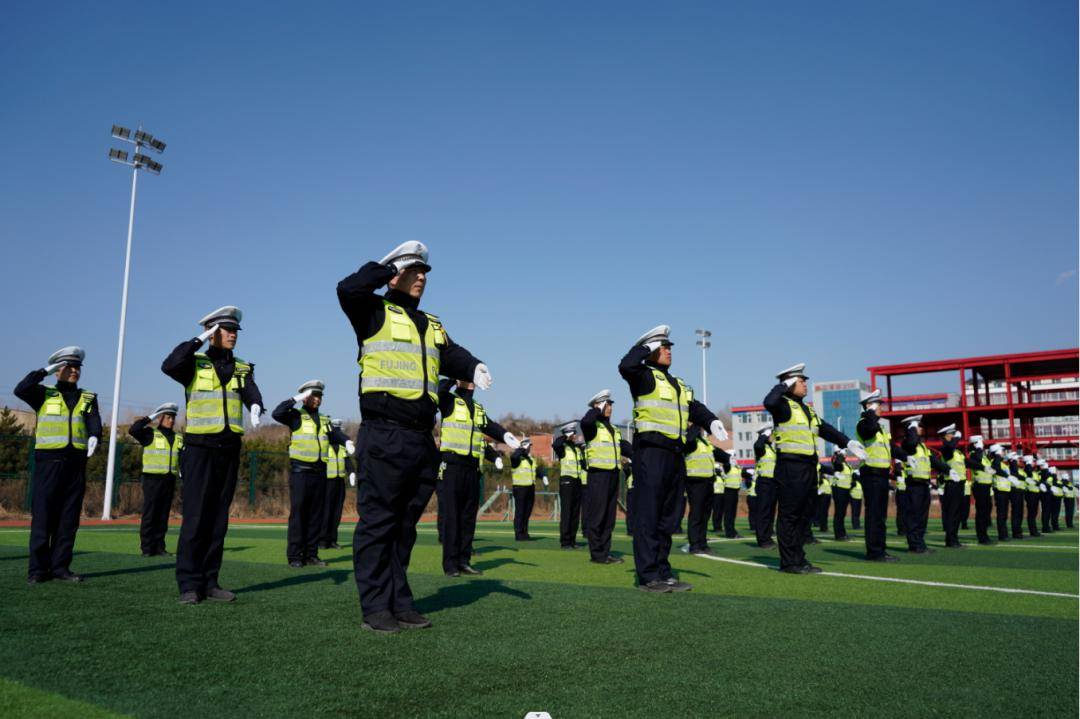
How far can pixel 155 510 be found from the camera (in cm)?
1129

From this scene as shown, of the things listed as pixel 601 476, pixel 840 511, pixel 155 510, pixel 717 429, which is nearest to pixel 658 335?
pixel 717 429

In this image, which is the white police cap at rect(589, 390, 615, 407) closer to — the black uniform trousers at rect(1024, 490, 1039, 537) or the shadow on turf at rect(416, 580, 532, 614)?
the shadow on turf at rect(416, 580, 532, 614)

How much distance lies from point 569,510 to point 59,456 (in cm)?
926

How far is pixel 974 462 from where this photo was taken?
52.2 feet

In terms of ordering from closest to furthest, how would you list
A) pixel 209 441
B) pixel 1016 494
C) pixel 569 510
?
pixel 209 441
pixel 569 510
pixel 1016 494

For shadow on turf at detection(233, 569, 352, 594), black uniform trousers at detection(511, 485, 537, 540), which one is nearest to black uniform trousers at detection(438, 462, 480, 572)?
shadow on turf at detection(233, 569, 352, 594)

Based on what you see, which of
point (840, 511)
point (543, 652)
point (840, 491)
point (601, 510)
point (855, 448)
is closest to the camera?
point (543, 652)

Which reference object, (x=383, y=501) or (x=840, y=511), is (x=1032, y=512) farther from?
(x=383, y=501)

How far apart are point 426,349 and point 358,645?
6.11 feet

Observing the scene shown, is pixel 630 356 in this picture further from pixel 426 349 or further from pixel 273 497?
pixel 273 497

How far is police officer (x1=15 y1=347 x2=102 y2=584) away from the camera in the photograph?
723 centimetres

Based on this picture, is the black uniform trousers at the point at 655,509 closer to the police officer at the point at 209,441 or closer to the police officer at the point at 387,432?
the police officer at the point at 387,432

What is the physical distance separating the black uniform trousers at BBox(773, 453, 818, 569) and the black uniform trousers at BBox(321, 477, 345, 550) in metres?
6.58

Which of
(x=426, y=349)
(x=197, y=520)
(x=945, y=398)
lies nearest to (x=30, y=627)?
(x=197, y=520)
